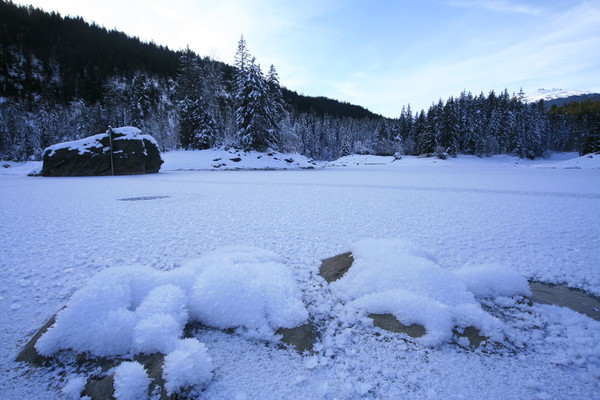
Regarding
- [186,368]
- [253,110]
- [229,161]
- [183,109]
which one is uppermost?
[183,109]

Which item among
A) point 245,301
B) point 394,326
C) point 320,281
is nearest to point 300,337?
point 245,301

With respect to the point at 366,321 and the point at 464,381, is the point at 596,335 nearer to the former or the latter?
the point at 464,381

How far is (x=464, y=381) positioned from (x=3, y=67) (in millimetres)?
86578

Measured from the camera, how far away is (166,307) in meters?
1.38

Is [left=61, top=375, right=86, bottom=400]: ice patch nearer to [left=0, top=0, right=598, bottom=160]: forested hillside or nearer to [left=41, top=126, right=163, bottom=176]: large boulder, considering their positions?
[left=41, top=126, right=163, bottom=176]: large boulder

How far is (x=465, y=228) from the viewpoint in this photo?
3.58 metres

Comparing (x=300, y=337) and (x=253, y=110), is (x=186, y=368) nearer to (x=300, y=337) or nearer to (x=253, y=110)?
(x=300, y=337)

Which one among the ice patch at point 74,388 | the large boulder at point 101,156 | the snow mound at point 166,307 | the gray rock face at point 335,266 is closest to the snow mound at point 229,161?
the large boulder at point 101,156

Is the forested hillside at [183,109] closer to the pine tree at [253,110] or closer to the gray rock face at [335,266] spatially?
the pine tree at [253,110]

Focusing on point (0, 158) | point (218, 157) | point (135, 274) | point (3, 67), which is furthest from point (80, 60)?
point (135, 274)

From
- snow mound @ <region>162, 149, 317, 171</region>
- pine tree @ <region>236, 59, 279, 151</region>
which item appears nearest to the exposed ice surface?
snow mound @ <region>162, 149, 317, 171</region>

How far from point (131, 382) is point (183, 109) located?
28314 mm

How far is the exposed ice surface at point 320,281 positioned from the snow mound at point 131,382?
0.74 feet

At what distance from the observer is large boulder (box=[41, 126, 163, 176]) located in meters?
13.7
